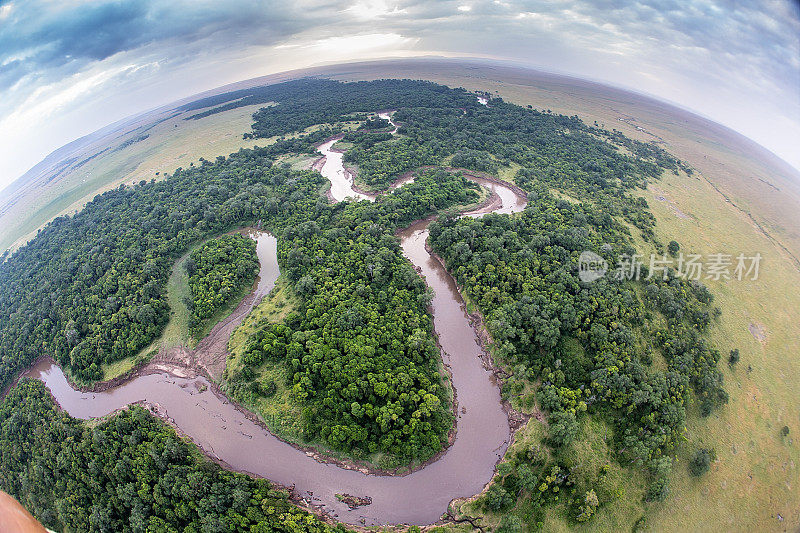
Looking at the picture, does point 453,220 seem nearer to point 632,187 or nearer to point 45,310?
point 632,187

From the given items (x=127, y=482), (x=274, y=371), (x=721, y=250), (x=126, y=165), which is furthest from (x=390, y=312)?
(x=126, y=165)

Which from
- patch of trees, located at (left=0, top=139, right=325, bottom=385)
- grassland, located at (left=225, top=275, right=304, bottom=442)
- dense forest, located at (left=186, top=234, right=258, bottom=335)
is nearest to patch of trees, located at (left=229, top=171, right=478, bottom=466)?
grassland, located at (left=225, top=275, right=304, bottom=442)

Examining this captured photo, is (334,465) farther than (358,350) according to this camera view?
No

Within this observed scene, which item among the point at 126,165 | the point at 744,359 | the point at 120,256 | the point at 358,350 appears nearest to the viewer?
the point at 358,350

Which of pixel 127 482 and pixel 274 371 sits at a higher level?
pixel 274 371

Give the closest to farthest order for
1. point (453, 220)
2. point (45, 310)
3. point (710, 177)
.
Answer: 1. point (45, 310)
2. point (453, 220)
3. point (710, 177)

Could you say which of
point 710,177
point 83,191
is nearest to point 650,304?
point 710,177

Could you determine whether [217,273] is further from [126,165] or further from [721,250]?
[126,165]
